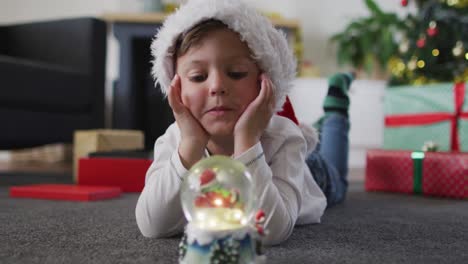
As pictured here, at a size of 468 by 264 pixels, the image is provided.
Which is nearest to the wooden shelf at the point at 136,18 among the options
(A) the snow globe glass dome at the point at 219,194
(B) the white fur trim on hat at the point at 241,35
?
(B) the white fur trim on hat at the point at 241,35

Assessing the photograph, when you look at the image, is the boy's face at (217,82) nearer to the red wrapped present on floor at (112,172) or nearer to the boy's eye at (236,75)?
the boy's eye at (236,75)

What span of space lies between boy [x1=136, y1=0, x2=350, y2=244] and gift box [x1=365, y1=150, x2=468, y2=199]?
89 centimetres

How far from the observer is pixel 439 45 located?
2.08m

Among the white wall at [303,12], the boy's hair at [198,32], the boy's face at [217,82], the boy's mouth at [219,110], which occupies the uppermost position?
the white wall at [303,12]

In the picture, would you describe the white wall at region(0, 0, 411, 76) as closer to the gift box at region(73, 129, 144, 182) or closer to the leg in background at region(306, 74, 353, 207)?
the gift box at region(73, 129, 144, 182)

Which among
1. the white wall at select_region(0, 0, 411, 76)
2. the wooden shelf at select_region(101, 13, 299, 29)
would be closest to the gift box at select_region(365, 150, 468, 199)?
the wooden shelf at select_region(101, 13, 299, 29)

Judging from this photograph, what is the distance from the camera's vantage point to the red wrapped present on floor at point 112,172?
61.6 inches

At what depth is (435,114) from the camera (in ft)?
6.21

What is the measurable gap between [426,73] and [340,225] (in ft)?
4.61

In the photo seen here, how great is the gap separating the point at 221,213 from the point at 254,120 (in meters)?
0.21

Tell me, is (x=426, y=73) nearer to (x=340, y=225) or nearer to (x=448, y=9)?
(x=448, y=9)

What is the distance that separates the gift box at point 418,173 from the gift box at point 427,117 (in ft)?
1.07

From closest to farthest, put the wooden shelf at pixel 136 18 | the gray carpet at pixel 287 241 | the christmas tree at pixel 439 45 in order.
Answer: the gray carpet at pixel 287 241 → the christmas tree at pixel 439 45 → the wooden shelf at pixel 136 18

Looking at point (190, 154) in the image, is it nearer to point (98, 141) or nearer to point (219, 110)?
point (219, 110)
